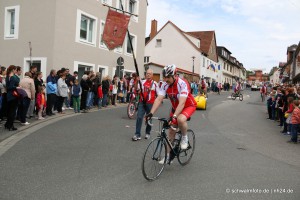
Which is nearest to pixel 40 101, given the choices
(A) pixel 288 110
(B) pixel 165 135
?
(B) pixel 165 135

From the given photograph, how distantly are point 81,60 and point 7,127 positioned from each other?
40.7 ft

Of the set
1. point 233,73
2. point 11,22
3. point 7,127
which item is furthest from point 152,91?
point 233,73

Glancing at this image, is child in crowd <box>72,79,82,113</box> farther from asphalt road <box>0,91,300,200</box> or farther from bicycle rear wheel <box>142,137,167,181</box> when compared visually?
bicycle rear wheel <box>142,137,167,181</box>

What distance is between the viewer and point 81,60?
2127 cm

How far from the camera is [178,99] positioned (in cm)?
604

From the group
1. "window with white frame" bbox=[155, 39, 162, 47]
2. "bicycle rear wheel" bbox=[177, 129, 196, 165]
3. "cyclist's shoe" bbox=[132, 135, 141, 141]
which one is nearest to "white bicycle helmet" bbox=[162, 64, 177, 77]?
"bicycle rear wheel" bbox=[177, 129, 196, 165]

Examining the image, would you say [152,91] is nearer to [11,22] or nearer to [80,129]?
[80,129]

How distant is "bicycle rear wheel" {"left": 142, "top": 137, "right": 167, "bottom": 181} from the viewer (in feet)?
17.2

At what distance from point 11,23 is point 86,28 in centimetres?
491

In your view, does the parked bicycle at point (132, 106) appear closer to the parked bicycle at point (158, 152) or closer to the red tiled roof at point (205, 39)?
the parked bicycle at point (158, 152)

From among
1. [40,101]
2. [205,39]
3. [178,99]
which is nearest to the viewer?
[178,99]

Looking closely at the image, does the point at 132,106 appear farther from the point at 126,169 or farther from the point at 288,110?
the point at 126,169

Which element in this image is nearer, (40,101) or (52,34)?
(40,101)

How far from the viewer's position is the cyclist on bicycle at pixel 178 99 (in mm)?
5730
